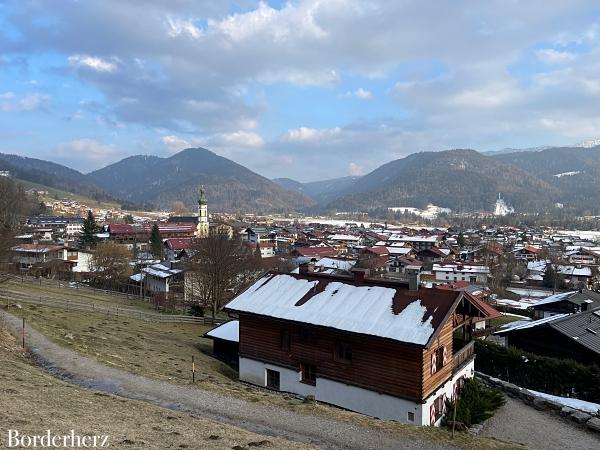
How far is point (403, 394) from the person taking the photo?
58.9 feet

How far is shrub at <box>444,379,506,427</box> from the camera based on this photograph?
61.9 feet

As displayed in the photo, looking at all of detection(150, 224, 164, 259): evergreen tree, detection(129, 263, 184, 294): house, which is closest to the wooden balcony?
detection(129, 263, 184, 294): house

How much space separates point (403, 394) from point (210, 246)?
27.1 metres

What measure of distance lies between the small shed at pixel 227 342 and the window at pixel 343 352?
7.22 meters

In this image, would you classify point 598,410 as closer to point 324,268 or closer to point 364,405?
point 364,405

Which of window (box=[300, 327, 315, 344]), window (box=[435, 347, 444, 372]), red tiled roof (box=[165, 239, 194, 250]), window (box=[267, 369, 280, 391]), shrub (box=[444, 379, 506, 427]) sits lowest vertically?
shrub (box=[444, 379, 506, 427])

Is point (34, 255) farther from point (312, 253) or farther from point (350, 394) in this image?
point (350, 394)

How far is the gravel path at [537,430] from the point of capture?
59.3 ft

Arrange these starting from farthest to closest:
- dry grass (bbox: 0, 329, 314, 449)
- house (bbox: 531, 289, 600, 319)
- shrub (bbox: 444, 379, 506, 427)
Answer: house (bbox: 531, 289, 600, 319) → shrub (bbox: 444, 379, 506, 427) → dry grass (bbox: 0, 329, 314, 449)

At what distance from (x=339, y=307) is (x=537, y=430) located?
9.62m

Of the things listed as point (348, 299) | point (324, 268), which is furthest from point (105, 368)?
point (324, 268)

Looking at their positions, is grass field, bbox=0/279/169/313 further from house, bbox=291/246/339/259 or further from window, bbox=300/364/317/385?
house, bbox=291/246/339/259

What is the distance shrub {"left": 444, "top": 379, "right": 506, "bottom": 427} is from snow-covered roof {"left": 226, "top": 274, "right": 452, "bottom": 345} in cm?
344

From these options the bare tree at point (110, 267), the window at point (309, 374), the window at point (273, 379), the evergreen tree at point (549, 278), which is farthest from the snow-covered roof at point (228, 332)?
the evergreen tree at point (549, 278)
